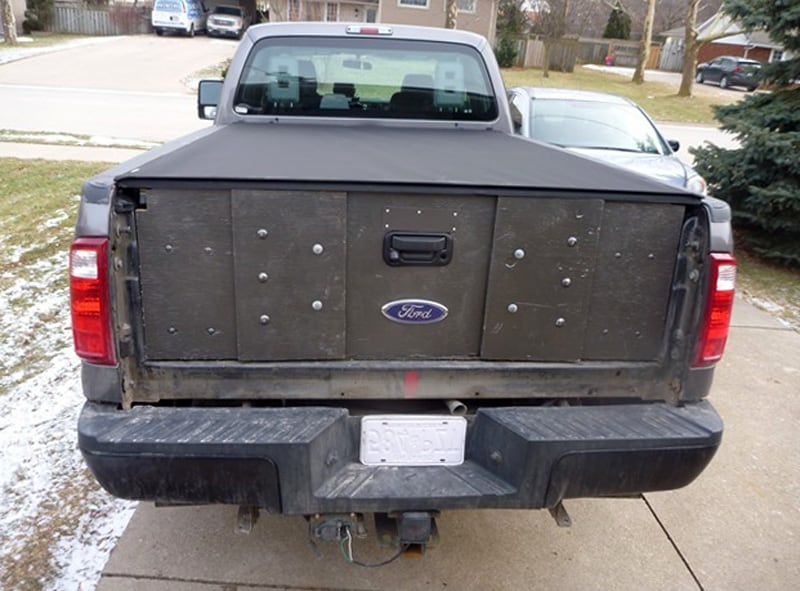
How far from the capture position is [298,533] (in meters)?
3.01

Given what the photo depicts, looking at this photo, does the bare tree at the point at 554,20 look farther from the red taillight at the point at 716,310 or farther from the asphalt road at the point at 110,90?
the red taillight at the point at 716,310

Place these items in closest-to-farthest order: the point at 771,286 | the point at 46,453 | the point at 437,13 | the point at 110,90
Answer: the point at 46,453, the point at 771,286, the point at 110,90, the point at 437,13

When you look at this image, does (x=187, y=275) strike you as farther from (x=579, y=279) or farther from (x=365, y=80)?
(x=365, y=80)

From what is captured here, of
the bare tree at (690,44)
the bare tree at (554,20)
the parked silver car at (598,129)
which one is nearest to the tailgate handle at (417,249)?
the parked silver car at (598,129)

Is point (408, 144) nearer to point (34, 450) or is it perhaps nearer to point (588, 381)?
point (588, 381)

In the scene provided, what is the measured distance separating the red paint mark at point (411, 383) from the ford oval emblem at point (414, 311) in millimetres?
188

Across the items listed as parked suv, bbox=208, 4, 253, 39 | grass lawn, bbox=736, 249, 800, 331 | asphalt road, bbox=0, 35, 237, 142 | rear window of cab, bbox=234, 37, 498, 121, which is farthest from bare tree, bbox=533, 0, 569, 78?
rear window of cab, bbox=234, 37, 498, 121

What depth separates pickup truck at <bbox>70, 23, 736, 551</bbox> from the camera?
2133 millimetres

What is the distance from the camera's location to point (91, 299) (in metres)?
2.11

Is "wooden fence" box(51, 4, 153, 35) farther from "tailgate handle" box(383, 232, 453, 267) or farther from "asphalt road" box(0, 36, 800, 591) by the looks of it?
"tailgate handle" box(383, 232, 453, 267)

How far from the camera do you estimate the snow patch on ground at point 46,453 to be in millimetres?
2807

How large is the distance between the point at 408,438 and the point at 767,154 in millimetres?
6736

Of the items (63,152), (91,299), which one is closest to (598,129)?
(91,299)

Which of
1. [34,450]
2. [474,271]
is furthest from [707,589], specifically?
[34,450]
